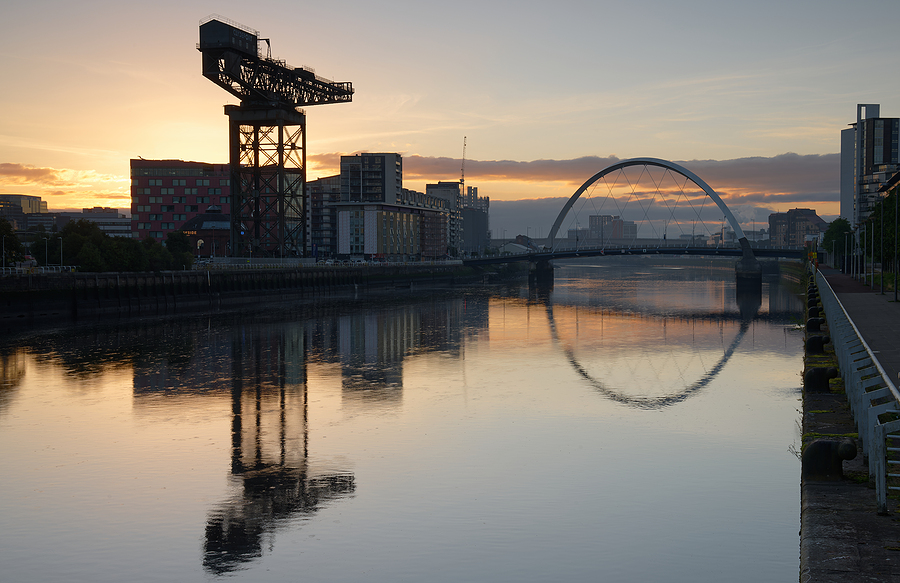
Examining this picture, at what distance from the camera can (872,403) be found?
14297mm

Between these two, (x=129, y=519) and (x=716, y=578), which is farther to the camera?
(x=129, y=519)

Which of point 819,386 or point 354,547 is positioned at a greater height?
point 819,386

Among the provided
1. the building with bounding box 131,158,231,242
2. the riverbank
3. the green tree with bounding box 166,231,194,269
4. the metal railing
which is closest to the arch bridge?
the riverbank

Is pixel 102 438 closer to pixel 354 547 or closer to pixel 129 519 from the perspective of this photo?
pixel 129 519

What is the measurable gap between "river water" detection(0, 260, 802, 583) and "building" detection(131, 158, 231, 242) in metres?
136

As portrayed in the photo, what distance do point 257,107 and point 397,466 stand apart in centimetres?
7279

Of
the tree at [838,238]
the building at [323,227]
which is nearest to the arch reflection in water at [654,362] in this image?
the tree at [838,238]

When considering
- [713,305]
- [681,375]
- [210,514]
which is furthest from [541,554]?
[713,305]

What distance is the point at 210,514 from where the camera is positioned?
47.0ft

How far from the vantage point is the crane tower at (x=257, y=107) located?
250 ft

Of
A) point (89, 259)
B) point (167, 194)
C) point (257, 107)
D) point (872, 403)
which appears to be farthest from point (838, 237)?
point (167, 194)

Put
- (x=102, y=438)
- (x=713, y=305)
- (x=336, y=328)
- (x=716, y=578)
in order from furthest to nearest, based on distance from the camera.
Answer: (x=713, y=305)
(x=336, y=328)
(x=102, y=438)
(x=716, y=578)

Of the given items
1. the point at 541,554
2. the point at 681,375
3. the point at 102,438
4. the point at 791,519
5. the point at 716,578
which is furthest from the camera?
the point at 681,375

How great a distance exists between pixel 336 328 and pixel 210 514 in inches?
1465
